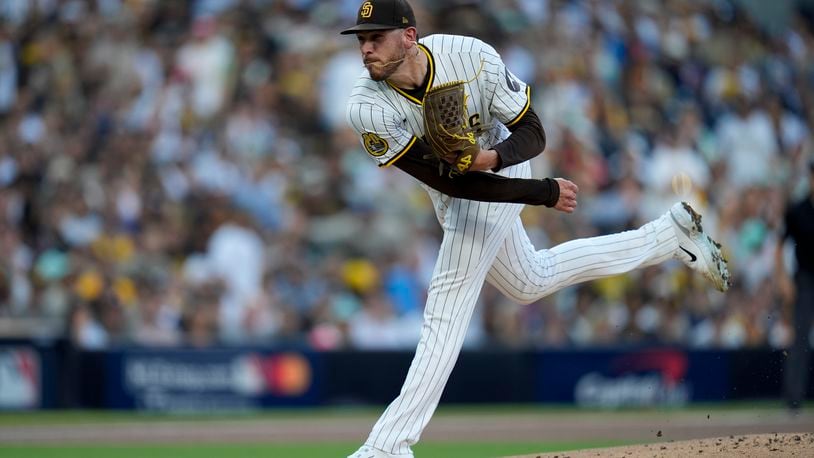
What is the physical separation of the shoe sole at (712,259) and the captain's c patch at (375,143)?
1895 mm

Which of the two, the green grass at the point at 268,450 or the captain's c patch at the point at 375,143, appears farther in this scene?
the green grass at the point at 268,450

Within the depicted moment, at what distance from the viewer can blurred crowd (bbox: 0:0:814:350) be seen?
1298 centimetres

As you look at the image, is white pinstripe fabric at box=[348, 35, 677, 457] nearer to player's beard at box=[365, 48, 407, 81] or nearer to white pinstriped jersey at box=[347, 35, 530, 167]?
white pinstriped jersey at box=[347, 35, 530, 167]

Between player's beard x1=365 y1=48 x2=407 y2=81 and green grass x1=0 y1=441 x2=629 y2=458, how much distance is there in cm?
341

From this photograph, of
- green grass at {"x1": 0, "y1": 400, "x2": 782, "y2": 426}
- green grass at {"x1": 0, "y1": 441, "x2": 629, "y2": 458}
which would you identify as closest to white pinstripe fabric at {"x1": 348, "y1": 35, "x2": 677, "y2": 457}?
green grass at {"x1": 0, "y1": 441, "x2": 629, "y2": 458}

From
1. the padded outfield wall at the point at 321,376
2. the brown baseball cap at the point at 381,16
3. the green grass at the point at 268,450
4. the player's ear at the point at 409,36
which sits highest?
the brown baseball cap at the point at 381,16

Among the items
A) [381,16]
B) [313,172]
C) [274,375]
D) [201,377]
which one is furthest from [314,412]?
[381,16]

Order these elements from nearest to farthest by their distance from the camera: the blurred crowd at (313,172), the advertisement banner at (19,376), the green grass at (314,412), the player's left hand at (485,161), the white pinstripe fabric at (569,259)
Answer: the player's left hand at (485,161) → the white pinstripe fabric at (569,259) → the green grass at (314,412) → the advertisement banner at (19,376) → the blurred crowd at (313,172)

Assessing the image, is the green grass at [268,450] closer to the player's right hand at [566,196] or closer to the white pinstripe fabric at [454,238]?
the white pinstripe fabric at [454,238]

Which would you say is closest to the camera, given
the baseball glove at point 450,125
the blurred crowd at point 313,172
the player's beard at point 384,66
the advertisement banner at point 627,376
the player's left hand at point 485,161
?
the baseball glove at point 450,125

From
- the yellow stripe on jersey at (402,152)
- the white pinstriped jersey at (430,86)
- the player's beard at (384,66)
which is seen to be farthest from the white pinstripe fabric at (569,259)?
the player's beard at (384,66)

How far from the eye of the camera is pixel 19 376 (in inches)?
489

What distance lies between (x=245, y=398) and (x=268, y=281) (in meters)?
1.30

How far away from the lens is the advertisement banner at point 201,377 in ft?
40.8
